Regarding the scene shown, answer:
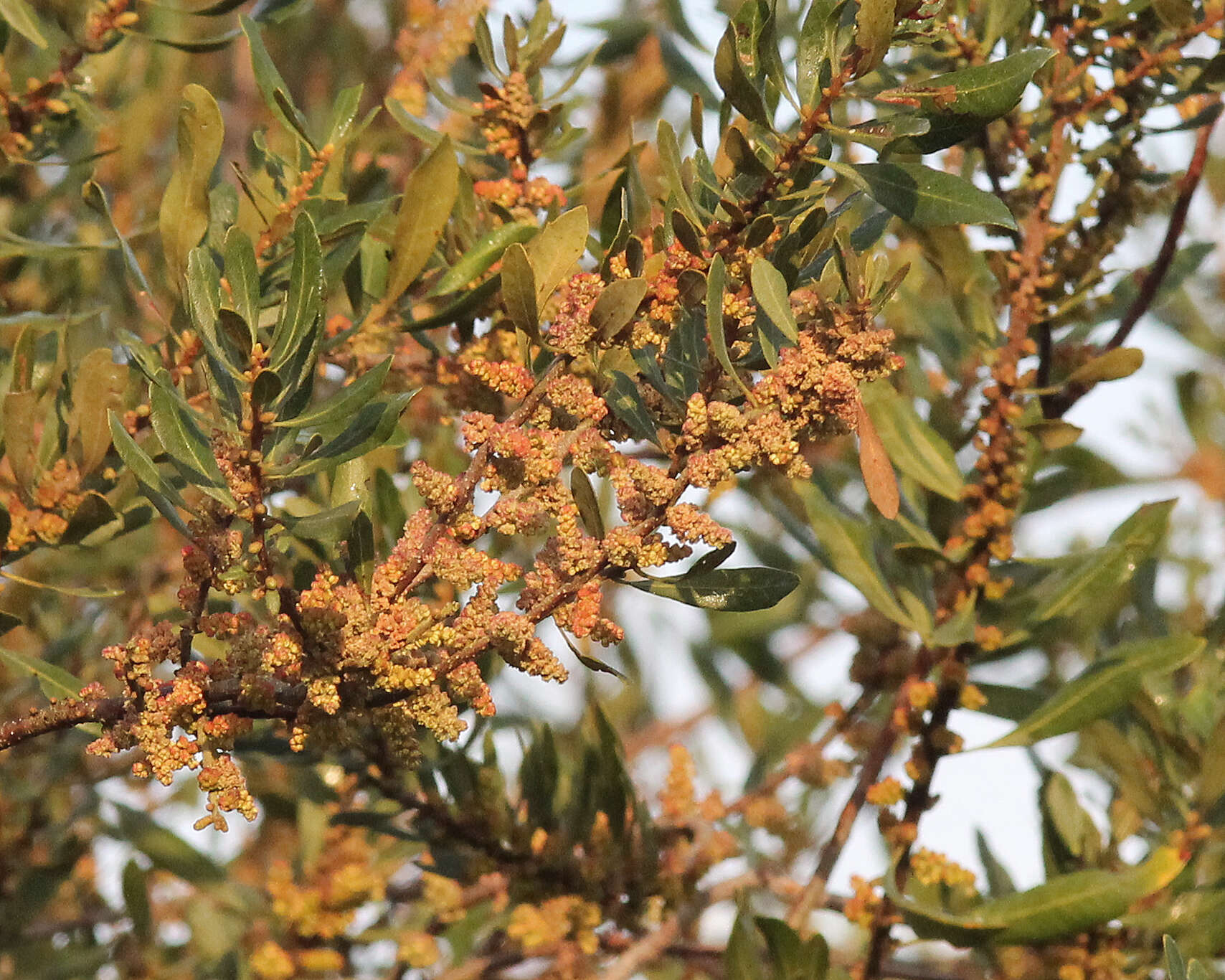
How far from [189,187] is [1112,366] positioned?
93cm

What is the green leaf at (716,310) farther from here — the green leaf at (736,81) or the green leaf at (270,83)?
the green leaf at (270,83)

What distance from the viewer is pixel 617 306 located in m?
0.97

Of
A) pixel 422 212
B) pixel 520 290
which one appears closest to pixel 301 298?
pixel 520 290

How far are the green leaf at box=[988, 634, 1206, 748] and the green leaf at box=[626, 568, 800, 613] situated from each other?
59cm

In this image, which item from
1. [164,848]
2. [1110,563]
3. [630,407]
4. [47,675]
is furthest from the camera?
[164,848]

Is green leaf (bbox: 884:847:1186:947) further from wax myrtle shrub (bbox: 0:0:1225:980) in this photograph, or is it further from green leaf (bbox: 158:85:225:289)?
green leaf (bbox: 158:85:225:289)

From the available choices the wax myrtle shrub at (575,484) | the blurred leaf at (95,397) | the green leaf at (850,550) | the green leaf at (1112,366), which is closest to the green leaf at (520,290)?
the wax myrtle shrub at (575,484)

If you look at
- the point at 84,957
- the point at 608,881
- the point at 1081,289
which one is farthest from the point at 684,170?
the point at 84,957

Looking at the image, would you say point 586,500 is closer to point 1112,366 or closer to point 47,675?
point 47,675

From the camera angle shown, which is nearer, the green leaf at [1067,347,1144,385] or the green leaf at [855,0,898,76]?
the green leaf at [855,0,898,76]

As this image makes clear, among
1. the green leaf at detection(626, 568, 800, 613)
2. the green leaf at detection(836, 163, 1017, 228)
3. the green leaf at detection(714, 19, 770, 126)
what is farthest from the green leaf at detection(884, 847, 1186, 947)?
the green leaf at detection(714, 19, 770, 126)

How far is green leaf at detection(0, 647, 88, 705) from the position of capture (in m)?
1.18

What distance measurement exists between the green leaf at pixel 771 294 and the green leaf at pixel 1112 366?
0.61 m

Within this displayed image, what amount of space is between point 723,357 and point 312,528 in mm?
314
